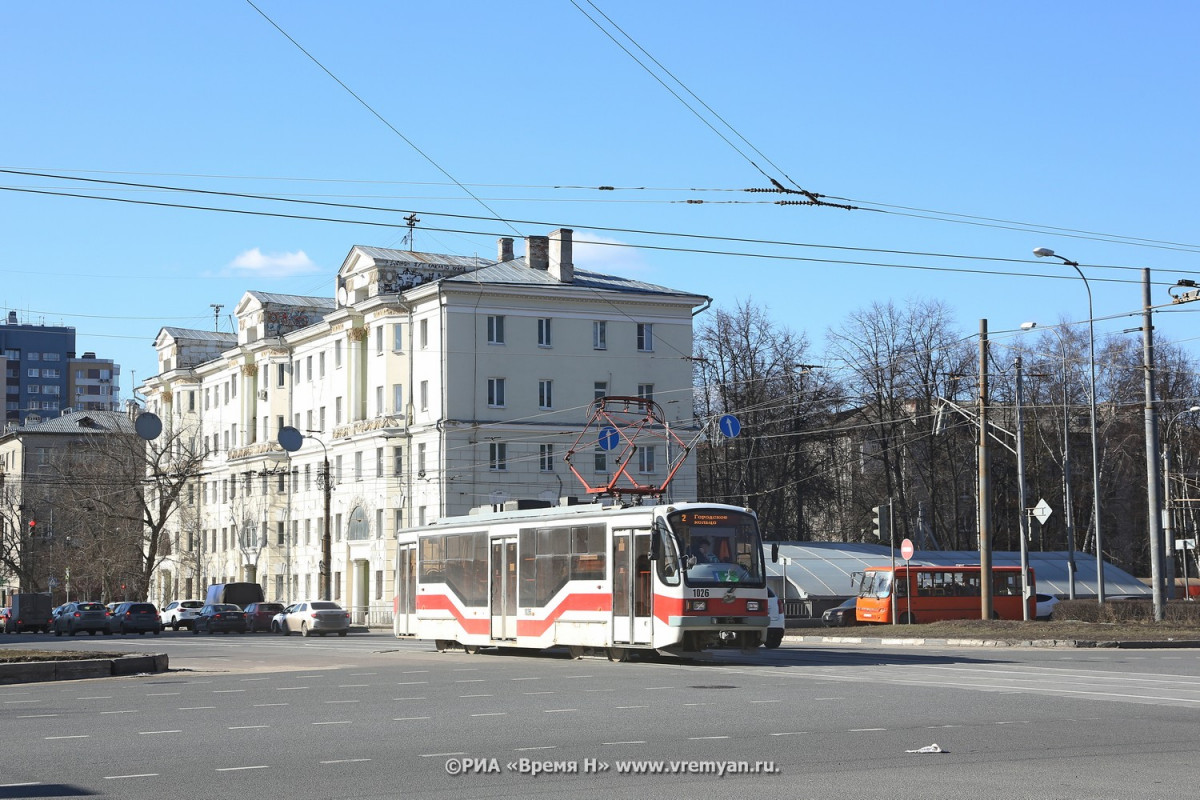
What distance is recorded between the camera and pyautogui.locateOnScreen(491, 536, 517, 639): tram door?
31.8m

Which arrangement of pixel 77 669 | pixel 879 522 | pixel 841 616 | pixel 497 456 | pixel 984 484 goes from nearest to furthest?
pixel 77 669, pixel 984 484, pixel 879 522, pixel 841 616, pixel 497 456

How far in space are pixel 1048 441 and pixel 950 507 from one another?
645 cm

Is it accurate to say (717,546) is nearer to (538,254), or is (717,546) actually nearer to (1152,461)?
(1152,461)

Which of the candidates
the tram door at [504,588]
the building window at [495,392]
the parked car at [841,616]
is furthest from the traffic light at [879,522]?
the building window at [495,392]

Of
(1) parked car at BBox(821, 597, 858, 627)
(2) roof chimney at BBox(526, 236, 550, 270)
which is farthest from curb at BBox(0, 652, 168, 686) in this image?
(2) roof chimney at BBox(526, 236, 550, 270)

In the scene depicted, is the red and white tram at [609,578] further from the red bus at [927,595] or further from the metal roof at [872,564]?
the metal roof at [872,564]

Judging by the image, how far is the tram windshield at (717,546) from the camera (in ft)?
90.6

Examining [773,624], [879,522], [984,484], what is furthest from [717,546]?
[984,484]

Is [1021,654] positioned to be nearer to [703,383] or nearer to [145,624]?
[145,624]

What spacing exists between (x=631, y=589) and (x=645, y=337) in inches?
1838

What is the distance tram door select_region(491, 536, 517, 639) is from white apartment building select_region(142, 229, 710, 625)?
111 feet

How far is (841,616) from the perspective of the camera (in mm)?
56531

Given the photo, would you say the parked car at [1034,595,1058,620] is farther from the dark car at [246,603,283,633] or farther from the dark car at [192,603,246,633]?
the dark car at [192,603,246,633]

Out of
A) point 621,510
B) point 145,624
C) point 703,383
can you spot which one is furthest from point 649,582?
point 703,383
